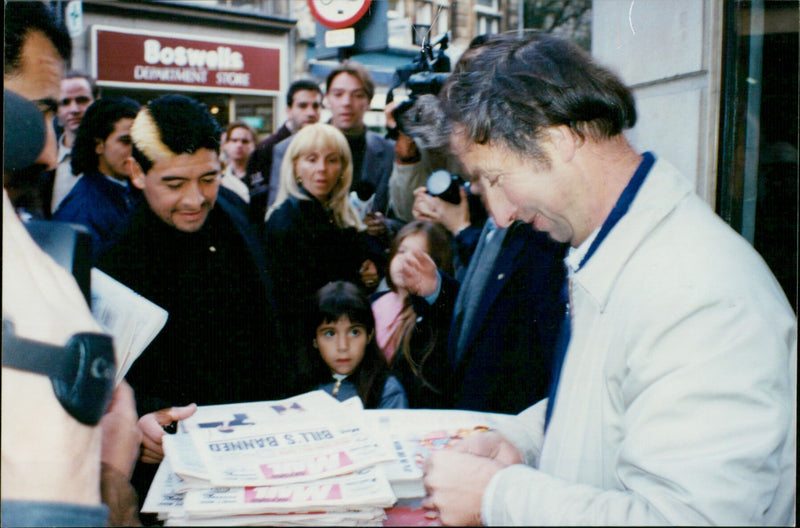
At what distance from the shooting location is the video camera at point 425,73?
198 centimetres

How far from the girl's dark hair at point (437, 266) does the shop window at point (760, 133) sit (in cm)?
87

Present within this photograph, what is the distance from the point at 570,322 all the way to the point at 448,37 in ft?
3.71

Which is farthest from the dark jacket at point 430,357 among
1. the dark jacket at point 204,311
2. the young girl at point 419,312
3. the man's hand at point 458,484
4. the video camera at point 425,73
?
the man's hand at point 458,484

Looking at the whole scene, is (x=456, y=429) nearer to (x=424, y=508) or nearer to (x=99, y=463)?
(x=424, y=508)

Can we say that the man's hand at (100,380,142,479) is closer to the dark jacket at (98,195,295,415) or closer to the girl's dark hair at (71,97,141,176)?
the dark jacket at (98,195,295,415)

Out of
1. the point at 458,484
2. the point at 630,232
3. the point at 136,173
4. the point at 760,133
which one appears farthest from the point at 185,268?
the point at 760,133

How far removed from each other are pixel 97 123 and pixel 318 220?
75cm

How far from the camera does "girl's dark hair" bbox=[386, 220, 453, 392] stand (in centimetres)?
216

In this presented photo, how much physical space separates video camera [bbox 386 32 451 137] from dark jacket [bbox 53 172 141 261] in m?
0.85

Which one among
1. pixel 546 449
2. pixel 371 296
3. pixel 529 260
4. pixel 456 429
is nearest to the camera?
pixel 546 449

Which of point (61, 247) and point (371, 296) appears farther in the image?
point (371, 296)

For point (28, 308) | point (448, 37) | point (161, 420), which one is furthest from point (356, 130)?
point (28, 308)

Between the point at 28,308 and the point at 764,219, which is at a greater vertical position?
the point at 764,219

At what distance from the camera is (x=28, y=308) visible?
3.21ft
